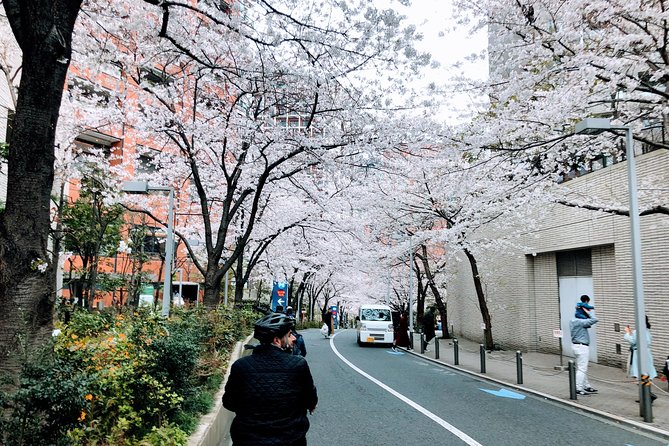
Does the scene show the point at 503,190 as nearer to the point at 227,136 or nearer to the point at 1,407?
the point at 227,136

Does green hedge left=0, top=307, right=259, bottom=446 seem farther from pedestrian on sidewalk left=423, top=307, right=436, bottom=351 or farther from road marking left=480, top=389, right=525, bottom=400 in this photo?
pedestrian on sidewalk left=423, top=307, right=436, bottom=351

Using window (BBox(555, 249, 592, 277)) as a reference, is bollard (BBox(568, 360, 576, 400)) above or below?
below

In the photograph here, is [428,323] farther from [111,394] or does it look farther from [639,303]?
[111,394]

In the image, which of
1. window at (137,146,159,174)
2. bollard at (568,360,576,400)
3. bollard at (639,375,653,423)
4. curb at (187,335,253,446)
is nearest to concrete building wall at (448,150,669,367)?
bollard at (568,360,576,400)

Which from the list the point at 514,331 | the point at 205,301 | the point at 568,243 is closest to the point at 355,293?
the point at 514,331

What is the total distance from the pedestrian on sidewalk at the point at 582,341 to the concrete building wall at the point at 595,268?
2827mm

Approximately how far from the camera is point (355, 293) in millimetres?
70562

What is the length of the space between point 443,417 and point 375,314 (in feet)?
61.2

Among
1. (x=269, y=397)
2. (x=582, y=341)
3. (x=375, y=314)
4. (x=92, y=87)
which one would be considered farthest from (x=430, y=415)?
(x=375, y=314)

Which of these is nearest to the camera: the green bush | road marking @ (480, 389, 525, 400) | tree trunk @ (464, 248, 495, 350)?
the green bush

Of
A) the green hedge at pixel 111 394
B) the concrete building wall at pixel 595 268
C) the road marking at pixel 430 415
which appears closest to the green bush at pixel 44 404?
the green hedge at pixel 111 394

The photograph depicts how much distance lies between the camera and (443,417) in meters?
8.65

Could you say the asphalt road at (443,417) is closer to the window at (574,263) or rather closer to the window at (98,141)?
the window at (574,263)

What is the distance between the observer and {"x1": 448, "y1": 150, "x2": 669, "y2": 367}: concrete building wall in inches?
533
